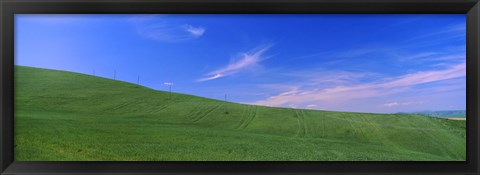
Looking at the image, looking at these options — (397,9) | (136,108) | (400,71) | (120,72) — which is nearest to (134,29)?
(120,72)

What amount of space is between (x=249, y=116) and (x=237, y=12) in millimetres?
699

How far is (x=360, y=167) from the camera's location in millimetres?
1491

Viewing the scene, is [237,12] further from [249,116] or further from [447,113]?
[447,113]

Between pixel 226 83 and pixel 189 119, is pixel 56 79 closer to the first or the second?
pixel 189 119

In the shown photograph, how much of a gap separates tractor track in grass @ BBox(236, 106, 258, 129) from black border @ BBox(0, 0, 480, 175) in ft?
1.49

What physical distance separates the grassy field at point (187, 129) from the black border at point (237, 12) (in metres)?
0.13

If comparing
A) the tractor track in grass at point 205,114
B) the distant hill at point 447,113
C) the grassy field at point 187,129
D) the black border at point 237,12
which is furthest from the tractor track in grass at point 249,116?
the distant hill at point 447,113

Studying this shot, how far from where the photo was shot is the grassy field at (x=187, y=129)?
1.68m

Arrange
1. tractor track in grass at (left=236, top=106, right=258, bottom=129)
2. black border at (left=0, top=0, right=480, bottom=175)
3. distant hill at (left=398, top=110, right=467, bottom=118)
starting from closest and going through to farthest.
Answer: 1. black border at (left=0, top=0, right=480, bottom=175)
2. distant hill at (left=398, top=110, right=467, bottom=118)
3. tractor track in grass at (left=236, top=106, right=258, bottom=129)

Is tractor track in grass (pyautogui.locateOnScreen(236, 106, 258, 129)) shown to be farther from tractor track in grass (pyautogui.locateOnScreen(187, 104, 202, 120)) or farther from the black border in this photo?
the black border

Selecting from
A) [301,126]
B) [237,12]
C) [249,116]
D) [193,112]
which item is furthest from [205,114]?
[237,12]

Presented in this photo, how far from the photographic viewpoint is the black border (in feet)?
4.76

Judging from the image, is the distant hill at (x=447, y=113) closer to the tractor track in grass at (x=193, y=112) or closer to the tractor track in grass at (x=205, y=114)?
the tractor track in grass at (x=205, y=114)

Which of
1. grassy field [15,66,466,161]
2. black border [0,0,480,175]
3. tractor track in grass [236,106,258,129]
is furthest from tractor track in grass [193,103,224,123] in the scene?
black border [0,0,480,175]
